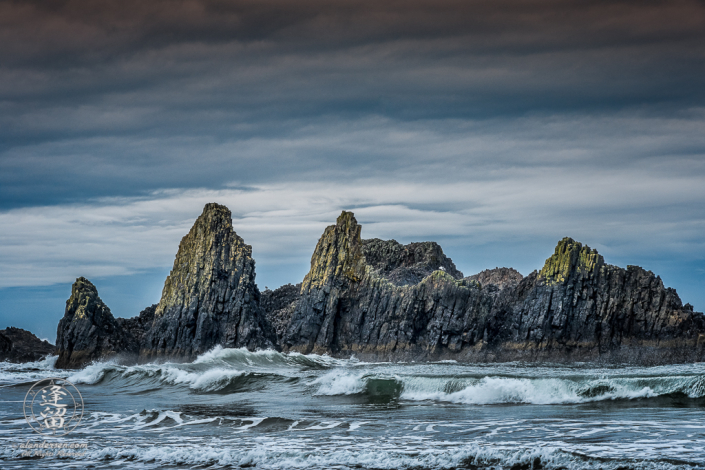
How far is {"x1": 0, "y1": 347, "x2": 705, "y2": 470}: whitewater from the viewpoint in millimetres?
13062

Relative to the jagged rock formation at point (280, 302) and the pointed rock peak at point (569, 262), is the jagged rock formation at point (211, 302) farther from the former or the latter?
the pointed rock peak at point (569, 262)

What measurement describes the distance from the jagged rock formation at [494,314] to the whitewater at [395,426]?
33060mm

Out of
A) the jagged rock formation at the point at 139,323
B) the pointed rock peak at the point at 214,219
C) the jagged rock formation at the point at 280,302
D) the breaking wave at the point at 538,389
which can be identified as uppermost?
the pointed rock peak at the point at 214,219

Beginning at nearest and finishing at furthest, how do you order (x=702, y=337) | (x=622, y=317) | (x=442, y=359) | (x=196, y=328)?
(x=702, y=337)
(x=622, y=317)
(x=442, y=359)
(x=196, y=328)

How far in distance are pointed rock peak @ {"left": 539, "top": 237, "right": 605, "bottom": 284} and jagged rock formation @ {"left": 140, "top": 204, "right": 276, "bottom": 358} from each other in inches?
1200

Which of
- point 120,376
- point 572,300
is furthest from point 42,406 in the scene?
point 572,300

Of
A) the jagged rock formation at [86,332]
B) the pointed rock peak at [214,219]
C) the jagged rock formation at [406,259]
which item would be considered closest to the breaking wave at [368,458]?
the jagged rock formation at [86,332]

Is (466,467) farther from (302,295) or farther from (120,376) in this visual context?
(302,295)

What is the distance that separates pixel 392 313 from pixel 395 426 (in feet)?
163

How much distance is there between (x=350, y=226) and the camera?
249 feet

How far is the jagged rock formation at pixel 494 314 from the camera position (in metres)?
53.9

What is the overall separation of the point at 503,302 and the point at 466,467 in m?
53.0

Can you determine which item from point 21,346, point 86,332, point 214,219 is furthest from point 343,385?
point 21,346

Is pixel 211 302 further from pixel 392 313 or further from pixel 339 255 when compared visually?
pixel 392 313
